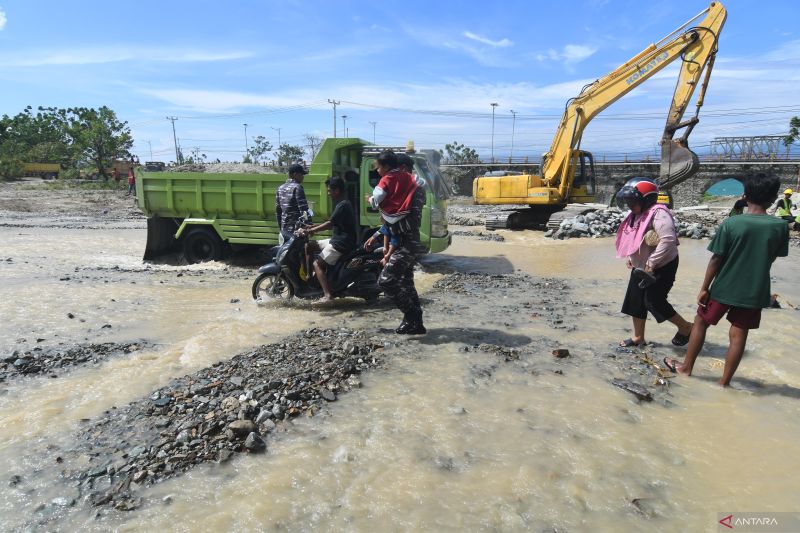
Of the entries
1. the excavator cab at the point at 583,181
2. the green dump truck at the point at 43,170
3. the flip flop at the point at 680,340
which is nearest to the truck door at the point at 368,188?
the flip flop at the point at 680,340

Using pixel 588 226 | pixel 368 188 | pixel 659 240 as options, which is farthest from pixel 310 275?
pixel 588 226

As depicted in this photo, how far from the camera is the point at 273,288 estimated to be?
22.4ft

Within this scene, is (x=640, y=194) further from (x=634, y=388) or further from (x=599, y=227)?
(x=599, y=227)

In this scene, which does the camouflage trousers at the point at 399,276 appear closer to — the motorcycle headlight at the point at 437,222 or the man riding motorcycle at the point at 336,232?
the man riding motorcycle at the point at 336,232

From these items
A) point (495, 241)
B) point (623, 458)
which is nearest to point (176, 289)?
point (623, 458)

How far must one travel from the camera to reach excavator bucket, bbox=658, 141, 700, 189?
14566 millimetres

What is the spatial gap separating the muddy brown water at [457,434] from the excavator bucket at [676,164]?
987cm

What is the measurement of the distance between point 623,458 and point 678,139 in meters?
14.5

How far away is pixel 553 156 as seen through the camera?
1694cm

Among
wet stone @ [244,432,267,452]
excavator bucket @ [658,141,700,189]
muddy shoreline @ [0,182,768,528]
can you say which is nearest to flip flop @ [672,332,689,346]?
muddy shoreline @ [0,182,768,528]

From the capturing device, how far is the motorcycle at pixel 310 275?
6.42 meters

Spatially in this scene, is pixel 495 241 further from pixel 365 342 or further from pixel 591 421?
pixel 591 421

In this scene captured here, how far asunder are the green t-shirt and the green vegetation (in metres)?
50.3

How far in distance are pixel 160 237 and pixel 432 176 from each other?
5.74 metres
